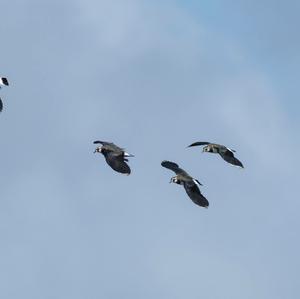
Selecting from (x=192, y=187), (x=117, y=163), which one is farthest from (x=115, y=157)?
(x=192, y=187)

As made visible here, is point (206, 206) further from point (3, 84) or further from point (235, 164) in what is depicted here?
point (3, 84)

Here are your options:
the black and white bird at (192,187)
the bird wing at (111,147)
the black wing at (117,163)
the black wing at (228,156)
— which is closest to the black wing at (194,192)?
the black and white bird at (192,187)

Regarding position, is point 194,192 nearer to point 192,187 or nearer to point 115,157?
point 192,187

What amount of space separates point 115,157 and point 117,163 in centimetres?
72

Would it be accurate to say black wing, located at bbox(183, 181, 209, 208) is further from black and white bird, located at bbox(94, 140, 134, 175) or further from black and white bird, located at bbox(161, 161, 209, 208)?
black and white bird, located at bbox(94, 140, 134, 175)

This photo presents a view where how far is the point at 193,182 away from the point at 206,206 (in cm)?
252

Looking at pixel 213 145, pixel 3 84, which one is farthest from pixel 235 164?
pixel 3 84

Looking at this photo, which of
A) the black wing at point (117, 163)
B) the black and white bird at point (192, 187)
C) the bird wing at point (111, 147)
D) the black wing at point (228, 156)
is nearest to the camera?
the black wing at point (117, 163)

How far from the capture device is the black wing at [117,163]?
18100cm

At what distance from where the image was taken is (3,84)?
189625 mm

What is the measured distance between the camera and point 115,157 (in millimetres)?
182250

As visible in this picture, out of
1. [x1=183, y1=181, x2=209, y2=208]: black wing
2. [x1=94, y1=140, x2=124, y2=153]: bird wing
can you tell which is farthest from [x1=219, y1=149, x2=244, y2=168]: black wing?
[x1=94, y1=140, x2=124, y2=153]: bird wing

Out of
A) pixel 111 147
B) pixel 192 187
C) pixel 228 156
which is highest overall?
pixel 228 156

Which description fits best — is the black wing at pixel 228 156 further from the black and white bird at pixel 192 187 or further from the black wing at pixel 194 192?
the black wing at pixel 194 192
